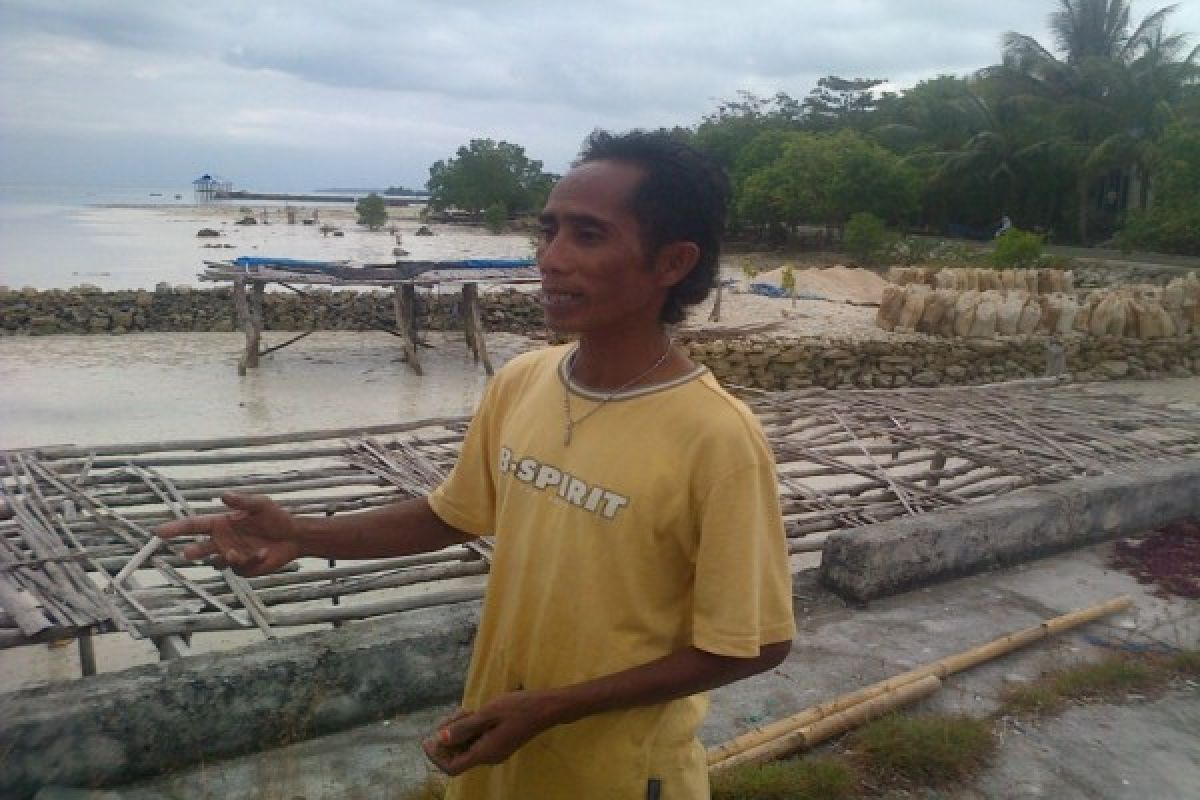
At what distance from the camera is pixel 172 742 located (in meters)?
2.38

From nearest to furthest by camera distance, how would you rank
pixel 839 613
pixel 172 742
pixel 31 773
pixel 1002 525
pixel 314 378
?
pixel 31 773 → pixel 172 742 → pixel 839 613 → pixel 1002 525 → pixel 314 378

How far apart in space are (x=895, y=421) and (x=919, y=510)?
1.51 metres

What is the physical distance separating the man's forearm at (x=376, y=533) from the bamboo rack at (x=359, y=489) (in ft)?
5.01

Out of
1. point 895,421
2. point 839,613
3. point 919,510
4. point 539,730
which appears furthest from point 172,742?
point 895,421

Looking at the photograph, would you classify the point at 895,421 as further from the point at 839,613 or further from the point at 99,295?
the point at 99,295

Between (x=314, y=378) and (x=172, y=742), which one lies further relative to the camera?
(x=314, y=378)

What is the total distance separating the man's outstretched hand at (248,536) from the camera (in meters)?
1.58

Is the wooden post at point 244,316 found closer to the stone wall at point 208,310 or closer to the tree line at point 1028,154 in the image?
the stone wall at point 208,310

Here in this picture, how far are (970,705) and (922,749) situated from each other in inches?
19.1

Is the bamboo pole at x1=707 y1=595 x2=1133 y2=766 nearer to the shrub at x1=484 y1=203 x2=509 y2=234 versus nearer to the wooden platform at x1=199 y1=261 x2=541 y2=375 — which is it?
the wooden platform at x1=199 y1=261 x2=541 y2=375

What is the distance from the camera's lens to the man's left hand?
125cm

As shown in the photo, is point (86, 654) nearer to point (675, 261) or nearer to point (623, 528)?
point (623, 528)

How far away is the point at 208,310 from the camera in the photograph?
16156 millimetres

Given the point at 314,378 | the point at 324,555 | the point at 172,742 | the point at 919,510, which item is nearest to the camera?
the point at 324,555
